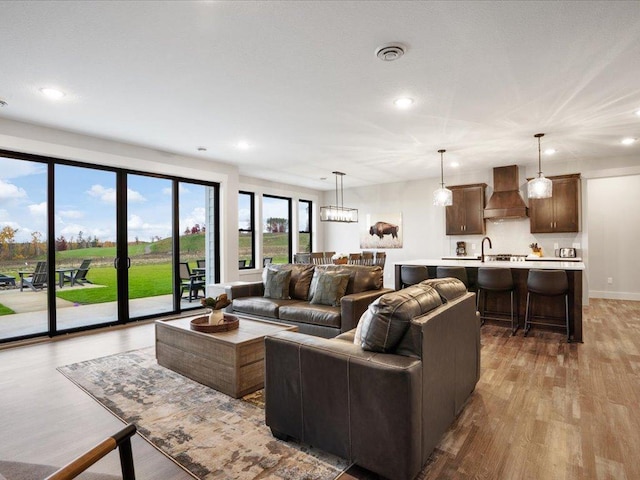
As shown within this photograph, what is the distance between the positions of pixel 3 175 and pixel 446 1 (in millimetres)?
5180

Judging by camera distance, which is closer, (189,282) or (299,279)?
(299,279)

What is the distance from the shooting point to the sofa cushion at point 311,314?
381cm

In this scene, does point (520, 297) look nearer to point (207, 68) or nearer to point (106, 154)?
point (207, 68)

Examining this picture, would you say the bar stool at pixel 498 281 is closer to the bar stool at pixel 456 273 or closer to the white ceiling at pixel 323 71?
the bar stool at pixel 456 273

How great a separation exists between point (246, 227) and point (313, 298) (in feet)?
13.7

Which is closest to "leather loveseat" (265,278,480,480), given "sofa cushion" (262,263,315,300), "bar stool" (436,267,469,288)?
"sofa cushion" (262,263,315,300)

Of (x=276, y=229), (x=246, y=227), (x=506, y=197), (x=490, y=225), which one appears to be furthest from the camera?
(x=276, y=229)

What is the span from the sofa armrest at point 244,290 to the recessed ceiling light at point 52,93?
9.29 feet

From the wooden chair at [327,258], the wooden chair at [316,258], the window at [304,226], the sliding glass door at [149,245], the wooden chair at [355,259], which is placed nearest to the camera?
the sliding glass door at [149,245]

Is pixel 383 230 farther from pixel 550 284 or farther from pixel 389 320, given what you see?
pixel 389 320

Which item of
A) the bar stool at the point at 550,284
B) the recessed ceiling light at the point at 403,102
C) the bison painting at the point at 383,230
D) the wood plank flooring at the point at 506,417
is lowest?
the wood plank flooring at the point at 506,417

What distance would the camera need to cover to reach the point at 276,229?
884cm

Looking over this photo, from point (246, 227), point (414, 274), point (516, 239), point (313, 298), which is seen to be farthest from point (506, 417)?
point (246, 227)

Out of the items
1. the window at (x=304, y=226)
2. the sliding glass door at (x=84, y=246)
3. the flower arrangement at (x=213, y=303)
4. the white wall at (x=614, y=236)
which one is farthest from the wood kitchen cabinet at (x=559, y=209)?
the sliding glass door at (x=84, y=246)
